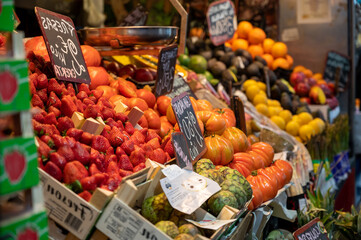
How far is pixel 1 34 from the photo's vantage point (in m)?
2.29

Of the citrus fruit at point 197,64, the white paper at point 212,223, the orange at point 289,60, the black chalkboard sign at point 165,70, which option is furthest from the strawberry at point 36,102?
the orange at point 289,60

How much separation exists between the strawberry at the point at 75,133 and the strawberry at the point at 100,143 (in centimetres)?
6

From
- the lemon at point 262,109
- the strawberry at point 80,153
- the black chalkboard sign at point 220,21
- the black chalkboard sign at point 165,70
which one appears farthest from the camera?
the black chalkboard sign at point 220,21

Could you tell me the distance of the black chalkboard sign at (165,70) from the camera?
9.10ft

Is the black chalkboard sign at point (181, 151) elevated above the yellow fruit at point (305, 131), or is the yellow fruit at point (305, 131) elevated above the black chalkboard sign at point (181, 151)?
the black chalkboard sign at point (181, 151)

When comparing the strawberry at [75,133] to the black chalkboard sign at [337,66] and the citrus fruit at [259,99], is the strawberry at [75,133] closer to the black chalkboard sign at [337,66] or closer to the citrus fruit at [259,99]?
the citrus fruit at [259,99]

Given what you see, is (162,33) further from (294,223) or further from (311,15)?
(311,15)

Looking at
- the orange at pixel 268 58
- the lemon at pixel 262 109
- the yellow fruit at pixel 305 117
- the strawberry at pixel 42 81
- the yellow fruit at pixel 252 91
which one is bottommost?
the yellow fruit at pixel 305 117

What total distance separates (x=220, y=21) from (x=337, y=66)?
2.07m

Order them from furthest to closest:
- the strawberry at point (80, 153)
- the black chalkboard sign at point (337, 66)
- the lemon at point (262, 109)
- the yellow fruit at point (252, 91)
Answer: the black chalkboard sign at point (337, 66) < the yellow fruit at point (252, 91) < the lemon at point (262, 109) < the strawberry at point (80, 153)

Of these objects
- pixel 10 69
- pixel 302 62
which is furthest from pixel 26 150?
pixel 302 62

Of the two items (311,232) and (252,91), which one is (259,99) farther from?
(311,232)

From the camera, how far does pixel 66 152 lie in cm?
162

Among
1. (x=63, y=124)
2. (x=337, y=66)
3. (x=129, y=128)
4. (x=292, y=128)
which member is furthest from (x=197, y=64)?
(x=63, y=124)
